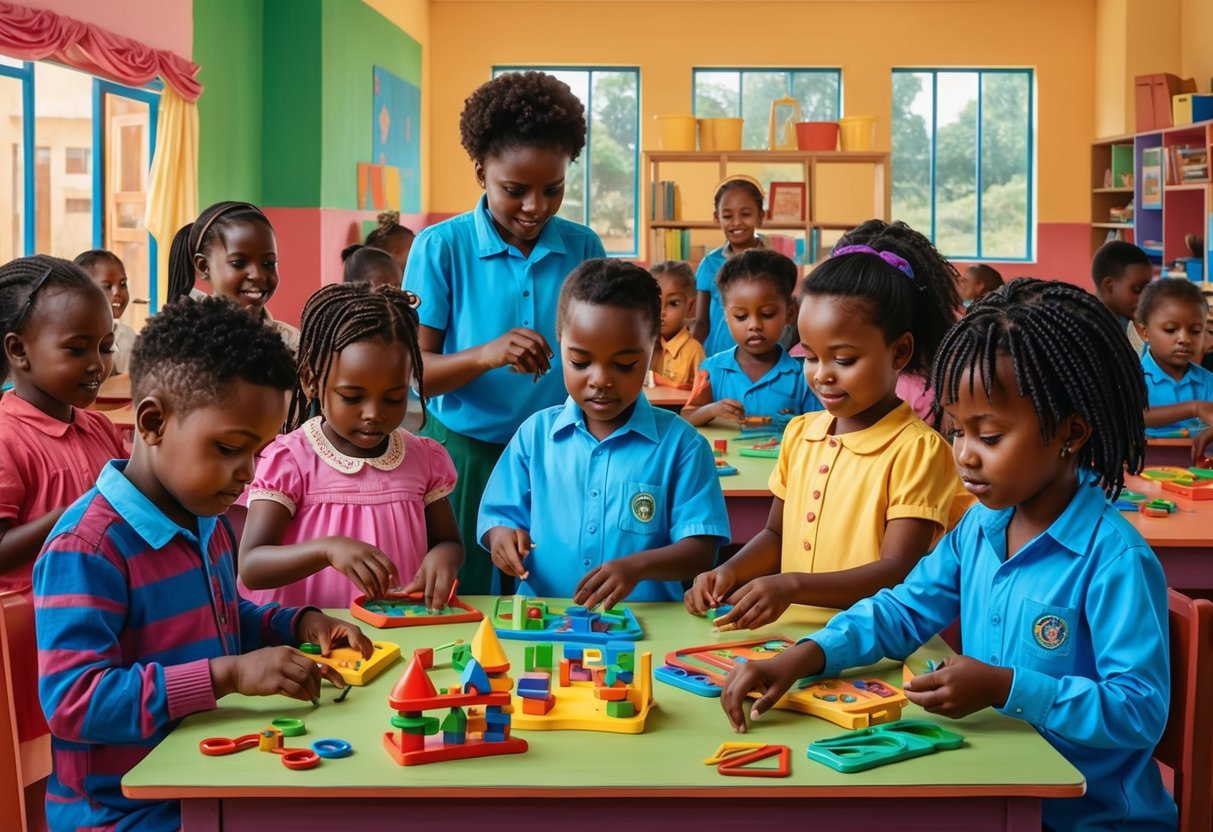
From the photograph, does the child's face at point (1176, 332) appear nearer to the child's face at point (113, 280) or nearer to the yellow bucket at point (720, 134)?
the child's face at point (113, 280)

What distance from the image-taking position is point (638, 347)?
2.28 meters

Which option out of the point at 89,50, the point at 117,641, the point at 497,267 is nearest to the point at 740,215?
the point at 89,50

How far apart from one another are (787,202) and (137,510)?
854cm

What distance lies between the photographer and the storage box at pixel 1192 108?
31.3ft

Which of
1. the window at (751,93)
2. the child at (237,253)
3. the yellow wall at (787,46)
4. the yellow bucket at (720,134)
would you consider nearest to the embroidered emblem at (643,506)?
the child at (237,253)

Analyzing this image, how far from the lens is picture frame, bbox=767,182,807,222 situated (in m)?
9.74

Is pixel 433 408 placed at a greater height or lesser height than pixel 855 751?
greater

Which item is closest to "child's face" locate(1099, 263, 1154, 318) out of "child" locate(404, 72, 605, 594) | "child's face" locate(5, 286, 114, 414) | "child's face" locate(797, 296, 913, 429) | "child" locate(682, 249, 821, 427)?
"child" locate(682, 249, 821, 427)

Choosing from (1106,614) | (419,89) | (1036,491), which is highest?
(419,89)

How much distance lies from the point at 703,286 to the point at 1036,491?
465cm

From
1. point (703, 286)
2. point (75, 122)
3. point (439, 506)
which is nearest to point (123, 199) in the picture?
point (75, 122)

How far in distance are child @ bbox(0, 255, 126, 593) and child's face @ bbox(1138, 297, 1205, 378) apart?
335 centimetres

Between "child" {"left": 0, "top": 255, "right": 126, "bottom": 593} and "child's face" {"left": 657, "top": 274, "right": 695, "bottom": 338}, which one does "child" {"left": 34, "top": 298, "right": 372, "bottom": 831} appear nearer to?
"child" {"left": 0, "top": 255, "right": 126, "bottom": 593}

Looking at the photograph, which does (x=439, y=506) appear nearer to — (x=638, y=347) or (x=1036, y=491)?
(x=638, y=347)
